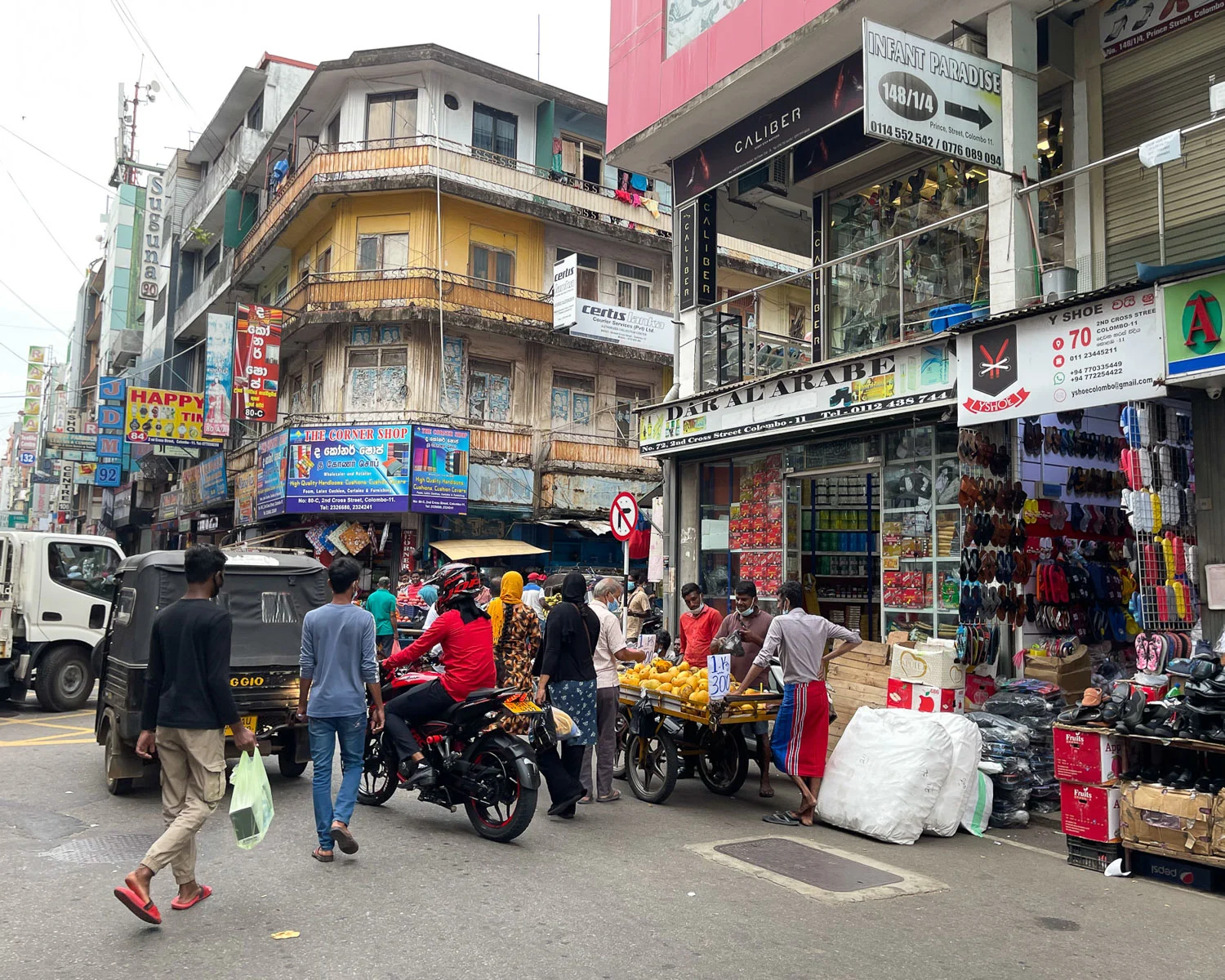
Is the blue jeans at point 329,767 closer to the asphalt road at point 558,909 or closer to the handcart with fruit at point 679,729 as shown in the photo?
the asphalt road at point 558,909

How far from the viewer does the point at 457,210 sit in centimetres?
2491

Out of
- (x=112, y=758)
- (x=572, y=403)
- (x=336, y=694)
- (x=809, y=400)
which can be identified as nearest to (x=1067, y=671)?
(x=809, y=400)

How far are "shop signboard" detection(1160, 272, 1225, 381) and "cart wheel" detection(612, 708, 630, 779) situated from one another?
5.24 metres

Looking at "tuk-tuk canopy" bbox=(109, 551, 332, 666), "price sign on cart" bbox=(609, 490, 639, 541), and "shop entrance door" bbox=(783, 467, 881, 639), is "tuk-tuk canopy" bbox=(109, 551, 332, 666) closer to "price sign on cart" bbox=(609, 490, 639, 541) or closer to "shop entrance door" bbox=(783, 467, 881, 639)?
"price sign on cart" bbox=(609, 490, 639, 541)

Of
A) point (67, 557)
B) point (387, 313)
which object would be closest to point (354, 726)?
point (67, 557)

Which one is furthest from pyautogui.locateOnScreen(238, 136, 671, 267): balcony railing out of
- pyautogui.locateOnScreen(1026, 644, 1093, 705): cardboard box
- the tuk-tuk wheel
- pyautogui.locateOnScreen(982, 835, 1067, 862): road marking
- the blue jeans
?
pyautogui.locateOnScreen(982, 835, 1067, 862): road marking

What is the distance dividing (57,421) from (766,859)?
55041 mm

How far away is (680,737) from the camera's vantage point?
8.34 metres

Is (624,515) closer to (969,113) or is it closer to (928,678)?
(928,678)

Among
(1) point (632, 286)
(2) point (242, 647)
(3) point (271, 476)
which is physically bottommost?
(2) point (242, 647)

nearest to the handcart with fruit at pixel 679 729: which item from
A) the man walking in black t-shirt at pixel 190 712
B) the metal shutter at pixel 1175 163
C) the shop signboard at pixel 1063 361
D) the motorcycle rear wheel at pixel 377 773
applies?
the motorcycle rear wheel at pixel 377 773

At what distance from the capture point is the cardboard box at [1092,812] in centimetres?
640

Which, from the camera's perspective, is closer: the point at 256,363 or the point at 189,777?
the point at 189,777

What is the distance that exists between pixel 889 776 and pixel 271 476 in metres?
20.6
